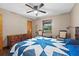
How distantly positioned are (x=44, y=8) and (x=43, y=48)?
47 cm

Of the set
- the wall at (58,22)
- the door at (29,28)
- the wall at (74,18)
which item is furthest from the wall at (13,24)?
the wall at (74,18)

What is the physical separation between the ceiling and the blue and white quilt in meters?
0.31

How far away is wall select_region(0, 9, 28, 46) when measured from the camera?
48.7 inches

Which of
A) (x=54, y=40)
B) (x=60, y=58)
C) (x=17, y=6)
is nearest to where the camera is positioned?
(x=60, y=58)

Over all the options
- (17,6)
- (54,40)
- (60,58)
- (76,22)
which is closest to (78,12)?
(76,22)

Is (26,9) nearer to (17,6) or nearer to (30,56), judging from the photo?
(17,6)

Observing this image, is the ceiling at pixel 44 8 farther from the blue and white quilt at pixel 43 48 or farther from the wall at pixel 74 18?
the blue and white quilt at pixel 43 48

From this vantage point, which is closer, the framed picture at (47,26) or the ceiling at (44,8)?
the ceiling at (44,8)

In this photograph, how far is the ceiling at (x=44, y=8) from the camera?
1146 millimetres

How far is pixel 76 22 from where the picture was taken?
4.10ft

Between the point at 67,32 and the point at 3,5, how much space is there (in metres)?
0.83

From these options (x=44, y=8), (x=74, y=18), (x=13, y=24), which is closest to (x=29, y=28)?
(x=13, y=24)

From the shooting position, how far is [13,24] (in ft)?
4.33

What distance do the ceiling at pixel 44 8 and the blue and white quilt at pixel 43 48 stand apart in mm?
313
